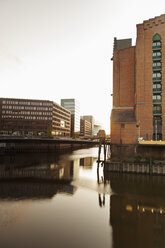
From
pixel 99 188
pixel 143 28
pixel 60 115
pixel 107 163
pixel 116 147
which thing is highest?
pixel 143 28

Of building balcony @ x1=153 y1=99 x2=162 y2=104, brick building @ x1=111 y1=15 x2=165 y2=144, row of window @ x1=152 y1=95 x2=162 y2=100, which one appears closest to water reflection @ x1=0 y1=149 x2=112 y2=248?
brick building @ x1=111 y1=15 x2=165 y2=144

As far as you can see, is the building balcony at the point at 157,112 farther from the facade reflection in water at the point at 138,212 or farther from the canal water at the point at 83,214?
the facade reflection in water at the point at 138,212

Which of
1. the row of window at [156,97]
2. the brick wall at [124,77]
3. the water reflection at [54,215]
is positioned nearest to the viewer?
the water reflection at [54,215]

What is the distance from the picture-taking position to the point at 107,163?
33.9 metres

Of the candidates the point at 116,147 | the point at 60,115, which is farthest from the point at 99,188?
the point at 60,115

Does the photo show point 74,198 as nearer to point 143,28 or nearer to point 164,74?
point 164,74

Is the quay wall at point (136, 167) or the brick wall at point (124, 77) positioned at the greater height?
the brick wall at point (124, 77)

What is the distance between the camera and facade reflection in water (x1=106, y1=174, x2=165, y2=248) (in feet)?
41.6

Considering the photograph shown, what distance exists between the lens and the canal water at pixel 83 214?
498 inches

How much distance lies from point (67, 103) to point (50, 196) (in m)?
149

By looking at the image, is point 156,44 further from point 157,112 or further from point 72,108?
point 72,108

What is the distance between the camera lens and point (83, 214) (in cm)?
1722

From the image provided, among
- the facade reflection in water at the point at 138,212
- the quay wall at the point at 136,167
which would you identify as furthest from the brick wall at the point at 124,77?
the facade reflection in water at the point at 138,212

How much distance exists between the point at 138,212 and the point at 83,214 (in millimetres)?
5808
